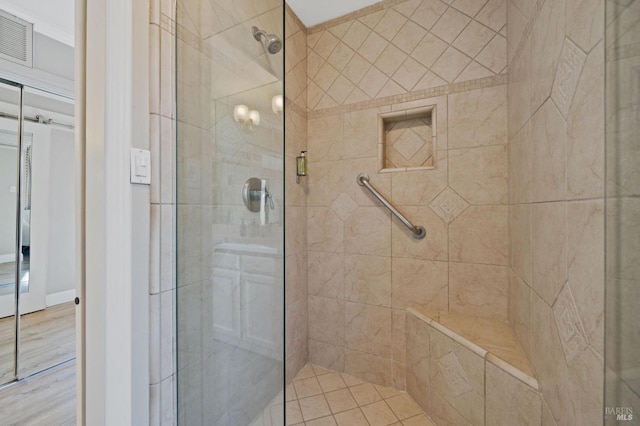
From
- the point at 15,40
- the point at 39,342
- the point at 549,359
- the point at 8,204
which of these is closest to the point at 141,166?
the point at 549,359

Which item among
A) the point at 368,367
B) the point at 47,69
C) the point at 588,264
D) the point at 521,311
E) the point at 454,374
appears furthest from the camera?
the point at 47,69

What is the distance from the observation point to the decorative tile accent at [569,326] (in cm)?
60

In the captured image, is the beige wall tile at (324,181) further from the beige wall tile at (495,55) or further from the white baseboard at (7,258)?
the white baseboard at (7,258)

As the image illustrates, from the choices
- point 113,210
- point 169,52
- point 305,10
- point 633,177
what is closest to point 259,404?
point 113,210

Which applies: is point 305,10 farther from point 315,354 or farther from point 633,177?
point 315,354

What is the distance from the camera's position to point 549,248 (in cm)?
80

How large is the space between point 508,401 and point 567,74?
1144mm

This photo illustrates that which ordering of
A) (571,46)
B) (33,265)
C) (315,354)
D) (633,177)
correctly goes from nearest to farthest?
(633,177)
(571,46)
(315,354)
(33,265)

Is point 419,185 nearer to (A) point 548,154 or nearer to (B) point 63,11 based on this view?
(A) point 548,154

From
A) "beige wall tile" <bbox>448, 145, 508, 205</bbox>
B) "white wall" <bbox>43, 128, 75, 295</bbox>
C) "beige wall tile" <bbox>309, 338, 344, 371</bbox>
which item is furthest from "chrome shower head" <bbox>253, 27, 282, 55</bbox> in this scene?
"white wall" <bbox>43, 128, 75, 295</bbox>

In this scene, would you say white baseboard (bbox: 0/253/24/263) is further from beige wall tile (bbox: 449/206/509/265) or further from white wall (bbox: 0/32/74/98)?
beige wall tile (bbox: 449/206/509/265)

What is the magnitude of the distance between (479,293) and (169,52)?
5.99 feet

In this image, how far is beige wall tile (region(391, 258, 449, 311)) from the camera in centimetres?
152

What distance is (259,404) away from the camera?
901mm
